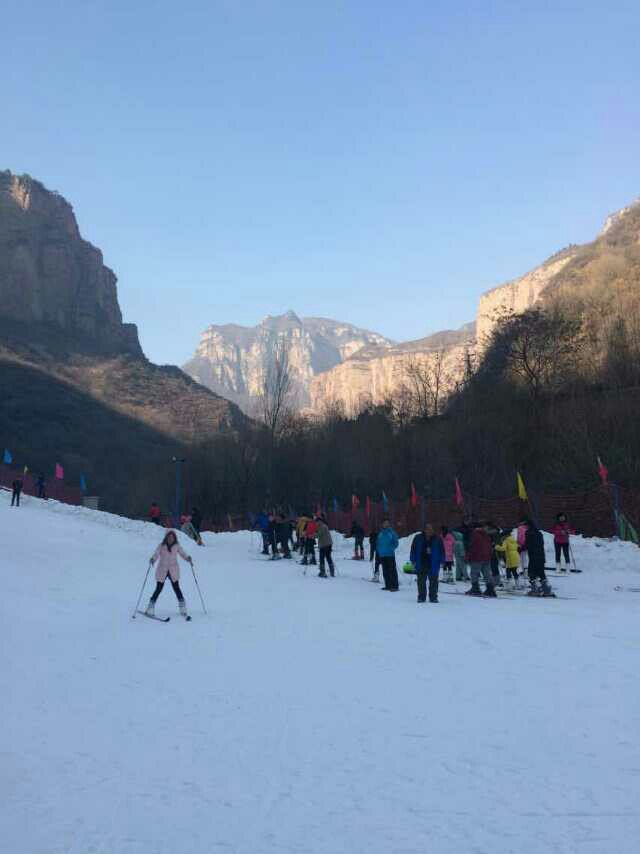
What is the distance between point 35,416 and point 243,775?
4094 inches

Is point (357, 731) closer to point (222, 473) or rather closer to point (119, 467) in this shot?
point (222, 473)

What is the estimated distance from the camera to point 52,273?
471 feet

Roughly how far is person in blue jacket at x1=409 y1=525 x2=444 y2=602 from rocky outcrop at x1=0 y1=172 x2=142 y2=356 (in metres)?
132

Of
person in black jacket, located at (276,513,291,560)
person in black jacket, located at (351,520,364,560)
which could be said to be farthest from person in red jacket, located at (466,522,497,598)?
person in black jacket, located at (276,513,291,560)

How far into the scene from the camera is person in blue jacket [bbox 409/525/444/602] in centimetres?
1434

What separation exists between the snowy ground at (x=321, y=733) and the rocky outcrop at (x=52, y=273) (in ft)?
442

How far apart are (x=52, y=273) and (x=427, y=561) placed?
144 meters

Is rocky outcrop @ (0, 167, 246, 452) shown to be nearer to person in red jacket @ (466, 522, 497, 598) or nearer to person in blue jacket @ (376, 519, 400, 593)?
person in blue jacket @ (376, 519, 400, 593)

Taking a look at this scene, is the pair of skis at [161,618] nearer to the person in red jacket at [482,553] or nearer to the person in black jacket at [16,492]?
the person in red jacket at [482,553]

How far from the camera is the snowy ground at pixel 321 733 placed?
4.23m

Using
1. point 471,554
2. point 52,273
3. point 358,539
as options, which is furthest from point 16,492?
point 52,273

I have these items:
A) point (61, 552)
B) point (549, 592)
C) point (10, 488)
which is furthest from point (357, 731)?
point (10, 488)

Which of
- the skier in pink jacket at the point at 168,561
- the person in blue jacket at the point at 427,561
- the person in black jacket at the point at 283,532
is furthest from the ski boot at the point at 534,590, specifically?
the person in black jacket at the point at 283,532

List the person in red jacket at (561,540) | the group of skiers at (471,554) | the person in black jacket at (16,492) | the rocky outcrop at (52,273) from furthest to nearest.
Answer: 1. the rocky outcrop at (52,273)
2. the person in black jacket at (16,492)
3. the person in red jacket at (561,540)
4. the group of skiers at (471,554)
